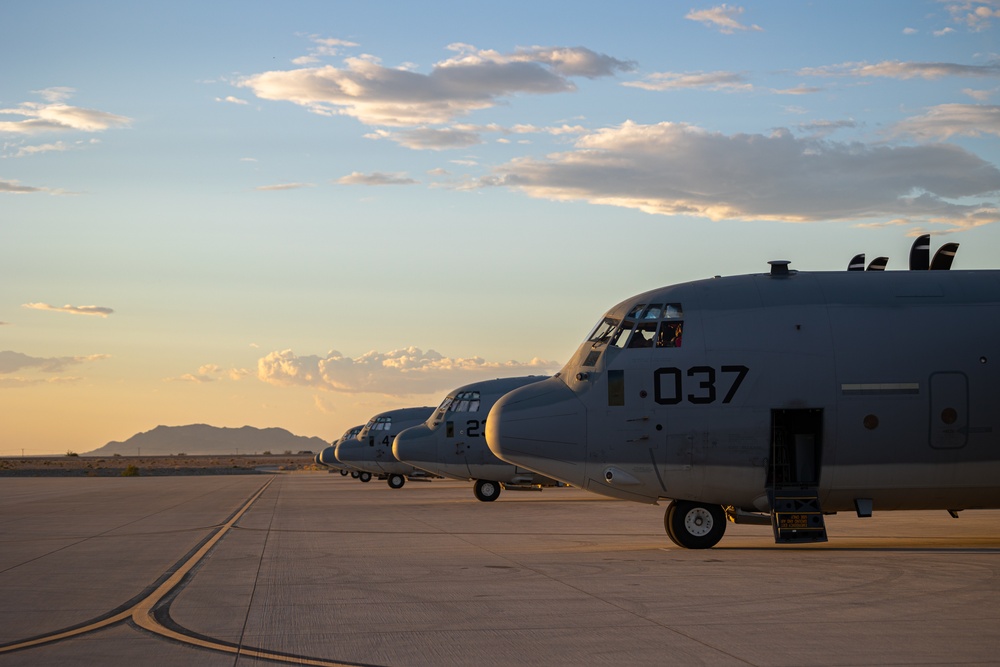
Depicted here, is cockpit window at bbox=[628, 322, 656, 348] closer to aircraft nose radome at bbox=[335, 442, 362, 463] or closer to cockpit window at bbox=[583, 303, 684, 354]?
cockpit window at bbox=[583, 303, 684, 354]

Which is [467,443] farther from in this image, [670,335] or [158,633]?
[158,633]

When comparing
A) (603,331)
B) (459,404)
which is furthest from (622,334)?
(459,404)

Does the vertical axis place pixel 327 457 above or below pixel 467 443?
below

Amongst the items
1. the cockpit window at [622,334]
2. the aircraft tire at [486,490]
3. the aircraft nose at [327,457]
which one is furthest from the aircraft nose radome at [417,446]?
the aircraft nose at [327,457]

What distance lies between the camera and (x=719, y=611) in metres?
12.3

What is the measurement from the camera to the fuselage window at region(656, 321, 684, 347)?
19.6 metres

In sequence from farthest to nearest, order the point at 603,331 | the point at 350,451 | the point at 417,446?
1. the point at 350,451
2. the point at 417,446
3. the point at 603,331

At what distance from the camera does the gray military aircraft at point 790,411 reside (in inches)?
749

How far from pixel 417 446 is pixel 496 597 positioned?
1054 inches

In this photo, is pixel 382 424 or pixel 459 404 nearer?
pixel 459 404

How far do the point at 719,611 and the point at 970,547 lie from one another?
9753mm

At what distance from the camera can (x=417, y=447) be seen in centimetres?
4034

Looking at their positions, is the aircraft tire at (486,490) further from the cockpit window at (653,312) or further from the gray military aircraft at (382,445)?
the cockpit window at (653,312)

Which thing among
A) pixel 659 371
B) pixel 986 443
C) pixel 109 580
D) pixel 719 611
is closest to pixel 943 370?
pixel 986 443
